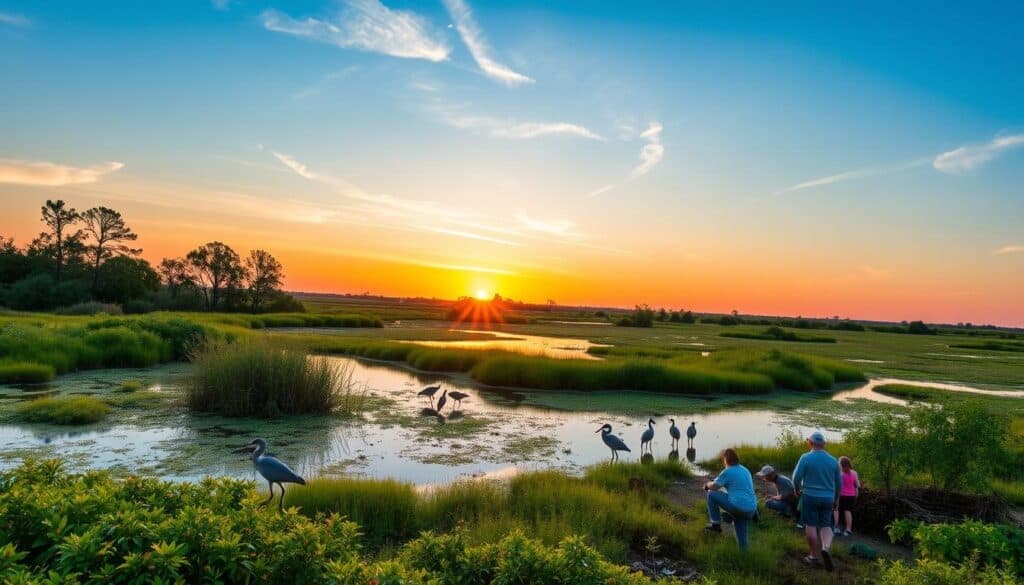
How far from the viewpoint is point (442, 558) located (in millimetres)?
4273

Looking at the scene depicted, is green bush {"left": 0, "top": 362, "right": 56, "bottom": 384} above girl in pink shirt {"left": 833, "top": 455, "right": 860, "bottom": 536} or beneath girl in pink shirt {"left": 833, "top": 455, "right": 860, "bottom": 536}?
beneath

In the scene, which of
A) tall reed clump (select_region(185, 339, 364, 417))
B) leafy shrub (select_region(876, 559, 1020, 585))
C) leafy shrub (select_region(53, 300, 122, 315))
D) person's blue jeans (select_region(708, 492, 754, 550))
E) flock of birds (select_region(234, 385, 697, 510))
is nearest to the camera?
leafy shrub (select_region(876, 559, 1020, 585))

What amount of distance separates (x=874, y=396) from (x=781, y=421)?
903 cm

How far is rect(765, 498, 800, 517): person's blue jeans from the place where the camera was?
9.02 meters

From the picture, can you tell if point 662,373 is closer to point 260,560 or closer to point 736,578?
point 736,578

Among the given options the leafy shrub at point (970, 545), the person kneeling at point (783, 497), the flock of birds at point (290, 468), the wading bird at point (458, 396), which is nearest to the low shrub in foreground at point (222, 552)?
the flock of birds at point (290, 468)

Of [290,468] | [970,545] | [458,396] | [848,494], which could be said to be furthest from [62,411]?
[970,545]

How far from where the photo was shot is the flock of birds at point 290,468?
7.92m

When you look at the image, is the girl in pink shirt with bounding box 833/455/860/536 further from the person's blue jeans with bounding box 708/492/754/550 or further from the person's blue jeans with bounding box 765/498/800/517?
the person's blue jeans with bounding box 708/492/754/550

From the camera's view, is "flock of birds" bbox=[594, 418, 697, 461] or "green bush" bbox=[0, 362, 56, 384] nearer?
"flock of birds" bbox=[594, 418, 697, 461]

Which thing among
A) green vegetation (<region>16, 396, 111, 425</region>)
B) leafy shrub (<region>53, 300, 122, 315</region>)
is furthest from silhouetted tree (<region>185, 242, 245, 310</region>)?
green vegetation (<region>16, 396, 111, 425</region>)

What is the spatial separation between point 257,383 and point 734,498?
504 inches

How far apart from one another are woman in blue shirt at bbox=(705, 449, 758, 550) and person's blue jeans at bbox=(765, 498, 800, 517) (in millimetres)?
1782

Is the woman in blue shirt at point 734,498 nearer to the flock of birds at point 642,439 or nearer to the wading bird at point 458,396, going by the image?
the flock of birds at point 642,439
